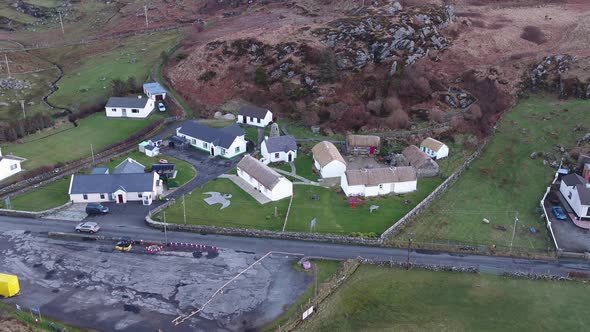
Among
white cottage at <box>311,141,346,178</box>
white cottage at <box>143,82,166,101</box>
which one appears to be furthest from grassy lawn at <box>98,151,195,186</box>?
white cottage at <box>143,82,166,101</box>

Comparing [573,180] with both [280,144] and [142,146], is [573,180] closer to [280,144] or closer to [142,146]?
[280,144]

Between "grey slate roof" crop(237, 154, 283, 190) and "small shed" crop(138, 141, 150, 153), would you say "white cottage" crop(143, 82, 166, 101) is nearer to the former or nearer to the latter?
"small shed" crop(138, 141, 150, 153)

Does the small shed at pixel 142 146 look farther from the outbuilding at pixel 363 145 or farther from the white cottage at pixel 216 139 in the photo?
the outbuilding at pixel 363 145

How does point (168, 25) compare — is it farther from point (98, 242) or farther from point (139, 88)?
point (98, 242)

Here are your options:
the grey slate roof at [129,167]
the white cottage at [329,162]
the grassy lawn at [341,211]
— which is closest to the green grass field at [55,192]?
the grey slate roof at [129,167]

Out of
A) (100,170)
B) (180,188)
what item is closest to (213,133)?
(180,188)
